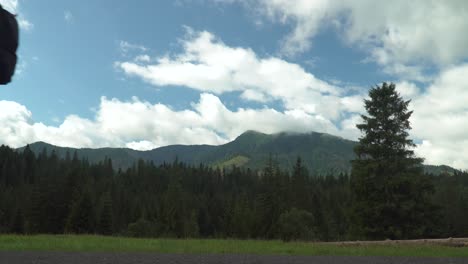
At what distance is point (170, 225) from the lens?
318ft

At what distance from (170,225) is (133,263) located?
3533 inches

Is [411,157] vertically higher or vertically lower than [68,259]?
higher

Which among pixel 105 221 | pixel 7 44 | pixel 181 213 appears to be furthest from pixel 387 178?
pixel 181 213

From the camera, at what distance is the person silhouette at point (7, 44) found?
3.08 metres

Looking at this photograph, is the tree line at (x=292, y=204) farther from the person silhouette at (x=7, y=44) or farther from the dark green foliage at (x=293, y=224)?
the person silhouette at (x=7, y=44)

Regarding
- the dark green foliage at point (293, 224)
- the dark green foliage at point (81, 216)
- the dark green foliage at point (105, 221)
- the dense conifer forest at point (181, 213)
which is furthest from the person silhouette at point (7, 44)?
the dark green foliage at point (105, 221)

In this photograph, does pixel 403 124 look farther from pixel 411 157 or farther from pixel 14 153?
pixel 14 153

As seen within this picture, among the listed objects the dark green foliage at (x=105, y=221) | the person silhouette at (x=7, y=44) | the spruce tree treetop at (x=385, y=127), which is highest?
the spruce tree treetop at (x=385, y=127)

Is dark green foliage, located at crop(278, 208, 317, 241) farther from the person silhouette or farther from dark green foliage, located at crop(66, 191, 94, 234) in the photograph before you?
the person silhouette

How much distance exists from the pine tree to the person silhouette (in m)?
28.3

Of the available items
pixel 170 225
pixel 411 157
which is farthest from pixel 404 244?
pixel 170 225

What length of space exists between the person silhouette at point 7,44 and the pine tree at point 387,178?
92.8 feet

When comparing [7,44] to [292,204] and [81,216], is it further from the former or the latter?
[292,204]

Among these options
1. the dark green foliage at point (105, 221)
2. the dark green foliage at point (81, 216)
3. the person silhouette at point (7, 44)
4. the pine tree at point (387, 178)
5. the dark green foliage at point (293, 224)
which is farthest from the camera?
the dark green foliage at point (105, 221)
